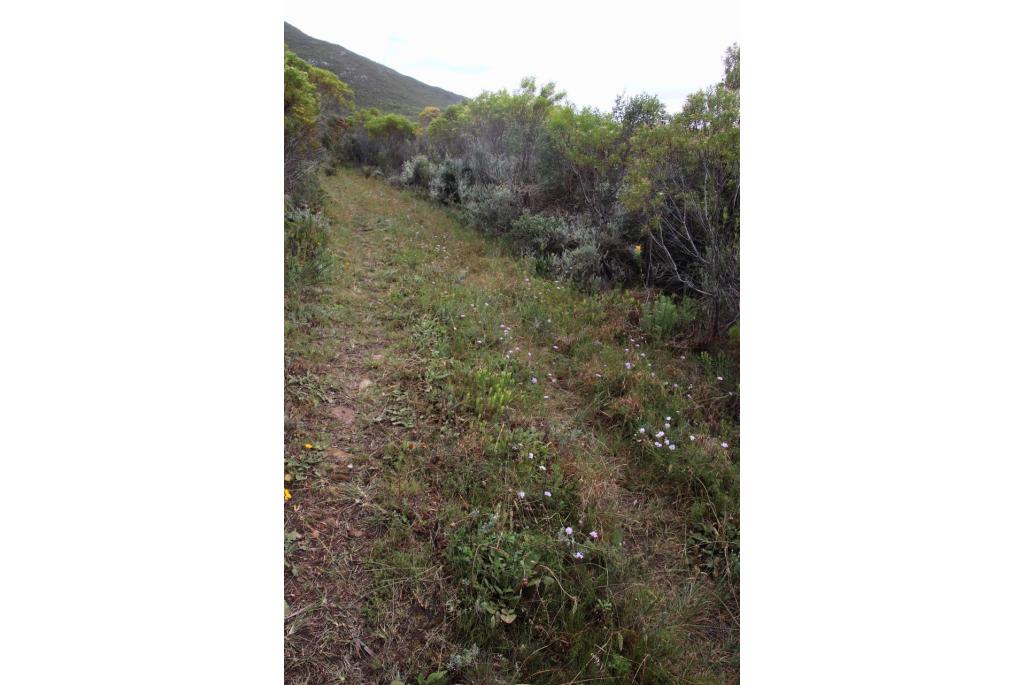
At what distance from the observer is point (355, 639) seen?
6.05 feet

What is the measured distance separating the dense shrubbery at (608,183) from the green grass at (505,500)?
4.72 ft

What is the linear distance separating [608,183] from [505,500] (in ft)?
22.8

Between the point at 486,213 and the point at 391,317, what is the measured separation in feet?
17.4

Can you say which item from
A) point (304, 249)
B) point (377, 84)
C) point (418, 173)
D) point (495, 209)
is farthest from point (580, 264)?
point (418, 173)

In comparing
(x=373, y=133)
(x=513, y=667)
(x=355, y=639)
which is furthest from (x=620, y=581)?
(x=373, y=133)

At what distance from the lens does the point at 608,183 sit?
8.11m

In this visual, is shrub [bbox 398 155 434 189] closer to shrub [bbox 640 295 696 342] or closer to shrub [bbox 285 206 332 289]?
A: shrub [bbox 285 206 332 289]

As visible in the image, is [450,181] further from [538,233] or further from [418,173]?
[538,233]

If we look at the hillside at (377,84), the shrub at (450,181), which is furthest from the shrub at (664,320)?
the shrub at (450,181)

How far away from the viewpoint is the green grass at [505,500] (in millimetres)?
1869

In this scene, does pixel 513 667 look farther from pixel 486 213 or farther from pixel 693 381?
pixel 486 213

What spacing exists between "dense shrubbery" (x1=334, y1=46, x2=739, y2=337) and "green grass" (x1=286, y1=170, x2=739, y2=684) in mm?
1438

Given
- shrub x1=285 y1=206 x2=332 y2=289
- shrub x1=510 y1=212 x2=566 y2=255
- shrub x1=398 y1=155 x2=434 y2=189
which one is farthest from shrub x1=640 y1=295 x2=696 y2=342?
shrub x1=398 y1=155 x2=434 y2=189

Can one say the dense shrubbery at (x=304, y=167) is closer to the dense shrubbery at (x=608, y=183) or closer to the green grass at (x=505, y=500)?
the green grass at (x=505, y=500)
